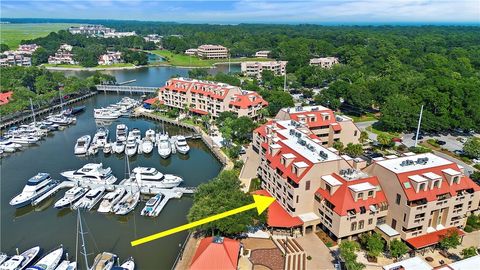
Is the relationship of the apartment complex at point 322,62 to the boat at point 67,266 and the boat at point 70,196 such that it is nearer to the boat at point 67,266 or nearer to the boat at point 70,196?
the boat at point 70,196

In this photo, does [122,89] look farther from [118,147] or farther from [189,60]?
[189,60]

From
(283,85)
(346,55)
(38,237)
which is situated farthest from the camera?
(346,55)

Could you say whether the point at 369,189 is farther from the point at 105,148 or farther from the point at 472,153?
the point at 105,148

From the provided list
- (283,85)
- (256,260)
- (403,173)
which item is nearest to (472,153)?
(403,173)

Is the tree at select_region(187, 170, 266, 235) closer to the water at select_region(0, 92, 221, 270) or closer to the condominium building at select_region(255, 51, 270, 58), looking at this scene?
the water at select_region(0, 92, 221, 270)

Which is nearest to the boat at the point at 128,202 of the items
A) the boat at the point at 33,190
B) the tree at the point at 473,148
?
the boat at the point at 33,190

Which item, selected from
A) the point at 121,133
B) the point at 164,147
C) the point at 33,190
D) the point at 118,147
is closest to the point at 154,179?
the point at 164,147
